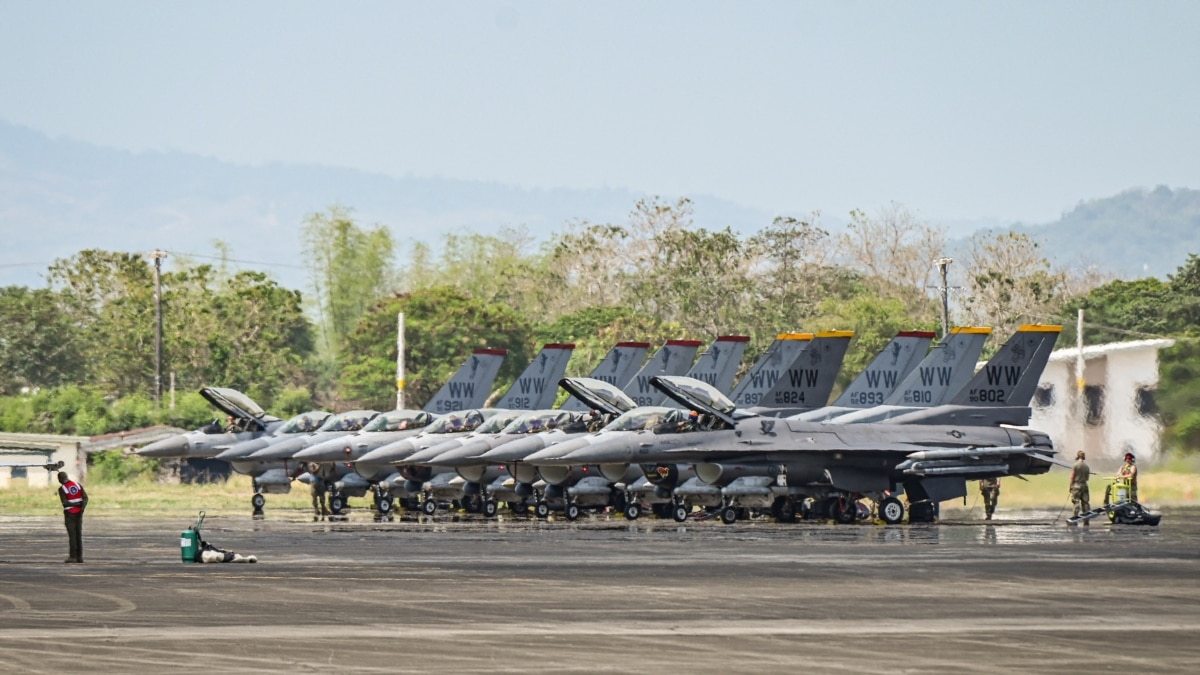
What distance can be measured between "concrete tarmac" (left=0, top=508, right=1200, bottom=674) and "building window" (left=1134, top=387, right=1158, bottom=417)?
49.7 ft

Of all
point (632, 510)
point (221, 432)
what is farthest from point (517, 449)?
point (221, 432)

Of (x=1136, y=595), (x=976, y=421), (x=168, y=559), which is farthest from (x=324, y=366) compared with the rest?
(x=1136, y=595)

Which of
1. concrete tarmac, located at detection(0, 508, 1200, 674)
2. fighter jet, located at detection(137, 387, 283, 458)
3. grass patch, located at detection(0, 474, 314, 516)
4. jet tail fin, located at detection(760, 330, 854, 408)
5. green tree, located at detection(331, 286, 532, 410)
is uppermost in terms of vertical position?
green tree, located at detection(331, 286, 532, 410)

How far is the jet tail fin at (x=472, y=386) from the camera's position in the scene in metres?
48.2

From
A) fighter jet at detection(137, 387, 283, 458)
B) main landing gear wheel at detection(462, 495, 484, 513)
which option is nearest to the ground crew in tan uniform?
fighter jet at detection(137, 387, 283, 458)

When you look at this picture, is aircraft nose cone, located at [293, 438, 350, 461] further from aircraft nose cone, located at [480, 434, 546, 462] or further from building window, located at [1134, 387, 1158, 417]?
building window, located at [1134, 387, 1158, 417]

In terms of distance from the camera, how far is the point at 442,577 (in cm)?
2005

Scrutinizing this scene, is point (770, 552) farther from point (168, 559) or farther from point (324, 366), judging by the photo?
point (324, 366)

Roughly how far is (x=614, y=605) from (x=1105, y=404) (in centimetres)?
2993

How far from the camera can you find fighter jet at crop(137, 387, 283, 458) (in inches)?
1768

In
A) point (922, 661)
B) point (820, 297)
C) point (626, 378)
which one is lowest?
point (922, 661)

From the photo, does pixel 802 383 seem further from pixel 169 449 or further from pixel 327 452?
pixel 169 449

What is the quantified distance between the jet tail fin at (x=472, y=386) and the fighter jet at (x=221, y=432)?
475 cm

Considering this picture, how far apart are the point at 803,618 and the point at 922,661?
2.88 m
